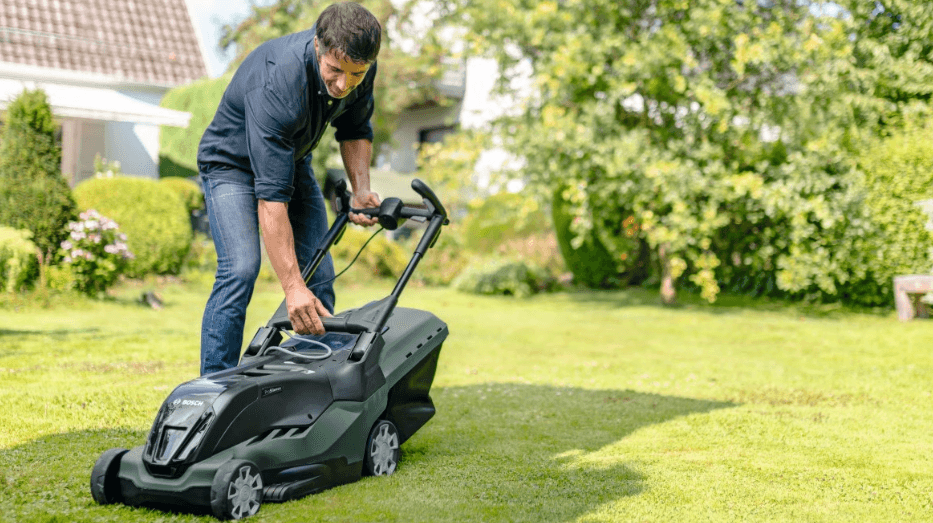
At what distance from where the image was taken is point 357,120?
3828 millimetres

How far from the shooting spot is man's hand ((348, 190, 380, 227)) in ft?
12.2

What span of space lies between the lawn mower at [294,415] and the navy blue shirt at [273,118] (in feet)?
1.42

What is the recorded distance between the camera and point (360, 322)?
3273 mm

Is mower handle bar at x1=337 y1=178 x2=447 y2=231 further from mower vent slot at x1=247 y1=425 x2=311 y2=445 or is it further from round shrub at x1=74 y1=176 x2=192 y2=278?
round shrub at x1=74 y1=176 x2=192 y2=278

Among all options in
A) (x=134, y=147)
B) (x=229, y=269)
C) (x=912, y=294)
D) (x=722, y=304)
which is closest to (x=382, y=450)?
(x=229, y=269)

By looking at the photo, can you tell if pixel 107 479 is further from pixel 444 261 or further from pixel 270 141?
pixel 444 261

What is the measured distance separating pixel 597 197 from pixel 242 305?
7.95 meters

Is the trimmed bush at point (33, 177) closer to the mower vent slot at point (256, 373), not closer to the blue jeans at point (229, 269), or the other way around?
the blue jeans at point (229, 269)

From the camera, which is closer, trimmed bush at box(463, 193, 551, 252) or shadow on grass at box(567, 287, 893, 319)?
shadow on grass at box(567, 287, 893, 319)

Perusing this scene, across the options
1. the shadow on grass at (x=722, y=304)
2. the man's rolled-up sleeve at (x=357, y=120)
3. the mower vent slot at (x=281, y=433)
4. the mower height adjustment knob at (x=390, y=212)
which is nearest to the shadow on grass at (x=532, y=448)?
the mower vent slot at (x=281, y=433)

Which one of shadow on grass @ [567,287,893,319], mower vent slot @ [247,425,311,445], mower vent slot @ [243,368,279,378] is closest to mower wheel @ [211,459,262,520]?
Answer: mower vent slot @ [247,425,311,445]

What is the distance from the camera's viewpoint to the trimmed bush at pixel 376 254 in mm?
14023

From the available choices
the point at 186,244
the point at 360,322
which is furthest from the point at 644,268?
the point at 360,322

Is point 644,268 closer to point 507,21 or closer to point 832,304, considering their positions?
point 832,304
